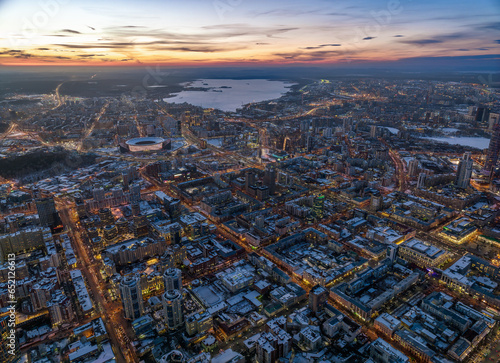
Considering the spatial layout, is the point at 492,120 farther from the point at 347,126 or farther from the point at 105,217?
the point at 105,217

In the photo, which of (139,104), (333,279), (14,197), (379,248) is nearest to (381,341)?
(333,279)

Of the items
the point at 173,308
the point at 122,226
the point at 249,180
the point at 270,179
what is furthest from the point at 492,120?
the point at 173,308

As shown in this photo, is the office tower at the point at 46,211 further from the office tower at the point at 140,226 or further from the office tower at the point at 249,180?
the office tower at the point at 249,180

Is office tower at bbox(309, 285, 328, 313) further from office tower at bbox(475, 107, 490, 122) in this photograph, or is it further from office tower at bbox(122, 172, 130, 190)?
office tower at bbox(475, 107, 490, 122)

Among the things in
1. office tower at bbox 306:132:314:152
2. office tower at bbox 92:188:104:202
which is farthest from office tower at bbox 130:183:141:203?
office tower at bbox 306:132:314:152

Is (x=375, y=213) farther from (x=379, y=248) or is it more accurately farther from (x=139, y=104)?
(x=139, y=104)

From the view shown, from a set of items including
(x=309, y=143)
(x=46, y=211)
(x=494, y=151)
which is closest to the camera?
(x=46, y=211)

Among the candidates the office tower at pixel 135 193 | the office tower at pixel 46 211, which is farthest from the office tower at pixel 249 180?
the office tower at pixel 46 211
